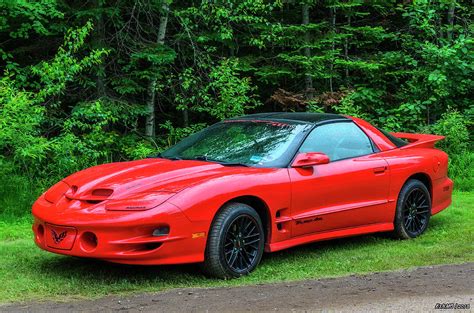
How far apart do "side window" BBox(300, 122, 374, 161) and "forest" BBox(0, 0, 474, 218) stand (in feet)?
14.7

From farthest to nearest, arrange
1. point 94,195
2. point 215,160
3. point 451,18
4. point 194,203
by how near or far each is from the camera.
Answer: point 451,18 < point 215,160 < point 94,195 < point 194,203

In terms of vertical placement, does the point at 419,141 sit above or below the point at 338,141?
below

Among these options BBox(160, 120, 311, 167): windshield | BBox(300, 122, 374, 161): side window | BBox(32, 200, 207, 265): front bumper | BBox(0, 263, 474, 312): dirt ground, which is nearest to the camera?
BBox(0, 263, 474, 312): dirt ground

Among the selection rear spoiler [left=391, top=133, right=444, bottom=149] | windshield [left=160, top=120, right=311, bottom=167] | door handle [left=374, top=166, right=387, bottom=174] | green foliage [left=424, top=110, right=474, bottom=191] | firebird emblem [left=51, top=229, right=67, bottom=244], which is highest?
windshield [left=160, top=120, right=311, bottom=167]

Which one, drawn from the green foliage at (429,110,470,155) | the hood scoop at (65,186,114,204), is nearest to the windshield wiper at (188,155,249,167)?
the hood scoop at (65,186,114,204)

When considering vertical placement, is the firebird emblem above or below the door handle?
below

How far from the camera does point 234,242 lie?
5488 mm

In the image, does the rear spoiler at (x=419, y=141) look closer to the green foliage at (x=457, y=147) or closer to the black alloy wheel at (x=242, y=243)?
the black alloy wheel at (x=242, y=243)

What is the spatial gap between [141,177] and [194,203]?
66 cm

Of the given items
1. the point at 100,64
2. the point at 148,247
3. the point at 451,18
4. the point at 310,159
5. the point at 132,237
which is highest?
the point at 451,18

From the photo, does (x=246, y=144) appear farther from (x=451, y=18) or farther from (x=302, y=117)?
(x=451, y=18)

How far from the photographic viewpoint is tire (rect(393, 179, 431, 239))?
7.17 metres

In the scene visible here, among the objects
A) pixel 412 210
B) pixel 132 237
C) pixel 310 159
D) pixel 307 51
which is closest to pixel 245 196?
pixel 310 159

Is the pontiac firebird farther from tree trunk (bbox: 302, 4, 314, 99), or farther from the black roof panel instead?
tree trunk (bbox: 302, 4, 314, 99)
